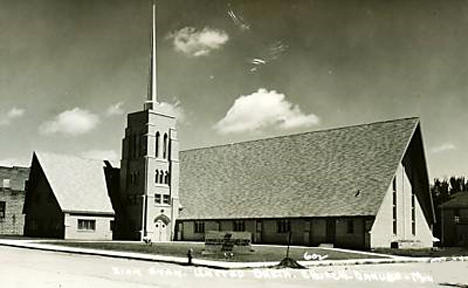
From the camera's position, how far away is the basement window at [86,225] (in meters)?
58.6

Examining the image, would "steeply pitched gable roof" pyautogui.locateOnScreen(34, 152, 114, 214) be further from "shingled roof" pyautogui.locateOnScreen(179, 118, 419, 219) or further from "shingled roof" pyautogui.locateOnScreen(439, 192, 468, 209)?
"shingled roof" pyautogui.locateOnScreen(439, 192, 468, 209)

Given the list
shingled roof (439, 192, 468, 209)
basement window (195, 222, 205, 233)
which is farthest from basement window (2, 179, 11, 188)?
shingled roof (439, 192, 468, 209)

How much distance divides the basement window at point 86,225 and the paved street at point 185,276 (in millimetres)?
27081

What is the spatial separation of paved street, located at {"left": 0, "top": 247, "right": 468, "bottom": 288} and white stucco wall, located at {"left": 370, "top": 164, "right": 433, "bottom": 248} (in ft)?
59.1

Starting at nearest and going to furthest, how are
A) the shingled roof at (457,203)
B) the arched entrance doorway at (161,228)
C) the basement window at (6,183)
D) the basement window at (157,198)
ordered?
the arched entrance doorway at (161,228) < the basement window at (157,198) < the basement window at (6,183) < the shingled roof at (457,203)

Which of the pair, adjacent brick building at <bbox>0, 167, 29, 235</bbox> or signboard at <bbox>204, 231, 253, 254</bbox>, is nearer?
signboard at <bbox>204, 231, 253, 254</bbox>

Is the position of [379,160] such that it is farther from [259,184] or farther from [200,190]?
[200,190]

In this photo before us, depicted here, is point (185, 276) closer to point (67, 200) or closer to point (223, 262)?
point (223, 262)

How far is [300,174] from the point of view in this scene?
184ft

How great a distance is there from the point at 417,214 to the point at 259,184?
1371 centimetres

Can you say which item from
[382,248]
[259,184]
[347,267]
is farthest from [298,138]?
[347,267]

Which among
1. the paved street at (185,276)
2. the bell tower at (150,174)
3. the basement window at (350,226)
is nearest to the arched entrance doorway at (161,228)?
the bell tower at (150,174)

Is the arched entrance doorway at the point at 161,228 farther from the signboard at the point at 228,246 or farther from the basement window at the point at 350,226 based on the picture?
the signboard at the point at 228,246

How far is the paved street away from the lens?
68.7 feet
